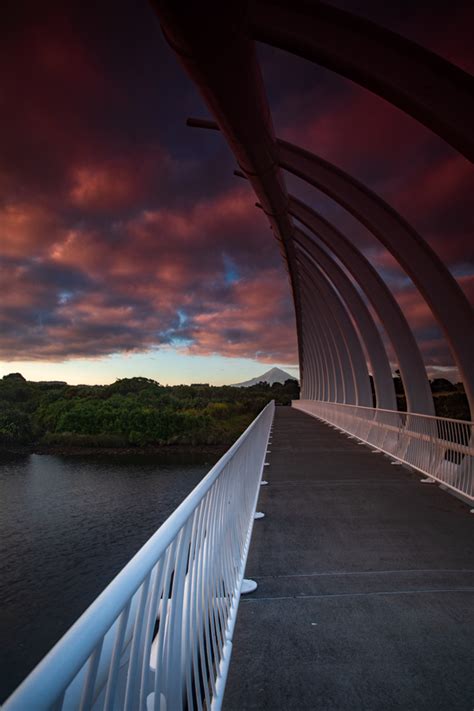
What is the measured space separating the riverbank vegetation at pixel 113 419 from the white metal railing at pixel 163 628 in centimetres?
7295

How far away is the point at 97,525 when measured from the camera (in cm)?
3344

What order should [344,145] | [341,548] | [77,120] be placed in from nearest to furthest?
[341,548]
[344,145]
[77,120]

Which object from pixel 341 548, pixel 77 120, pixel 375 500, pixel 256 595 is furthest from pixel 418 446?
pixel 77 120

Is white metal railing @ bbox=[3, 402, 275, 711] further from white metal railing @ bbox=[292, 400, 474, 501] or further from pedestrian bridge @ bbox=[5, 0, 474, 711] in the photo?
white metal railing @ bbox=[292, 400, 474, 501]

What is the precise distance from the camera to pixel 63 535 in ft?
101

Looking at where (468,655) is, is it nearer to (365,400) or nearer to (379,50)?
(379,50)

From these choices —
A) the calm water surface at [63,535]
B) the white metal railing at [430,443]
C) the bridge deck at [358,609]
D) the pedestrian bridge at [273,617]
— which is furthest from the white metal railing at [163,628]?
the calm water surface at [63,535]

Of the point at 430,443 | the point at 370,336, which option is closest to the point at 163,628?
the point at 430,443

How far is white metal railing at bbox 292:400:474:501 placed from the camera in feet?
25.7

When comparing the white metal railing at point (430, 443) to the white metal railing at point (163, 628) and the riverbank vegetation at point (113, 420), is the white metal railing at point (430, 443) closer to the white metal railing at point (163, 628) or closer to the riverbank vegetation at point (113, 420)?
the white metal railing at point (163, 628)

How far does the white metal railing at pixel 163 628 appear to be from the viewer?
1199mm

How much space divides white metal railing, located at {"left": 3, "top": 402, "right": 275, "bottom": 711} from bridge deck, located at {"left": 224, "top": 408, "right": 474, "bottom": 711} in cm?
34

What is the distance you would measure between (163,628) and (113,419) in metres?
85.7

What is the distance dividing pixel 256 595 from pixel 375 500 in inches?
163
